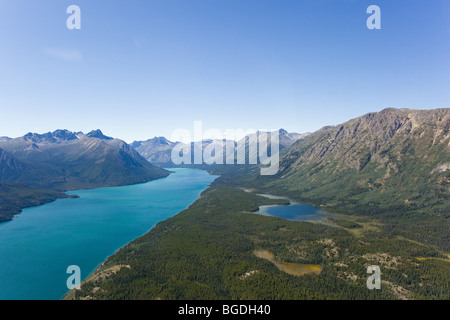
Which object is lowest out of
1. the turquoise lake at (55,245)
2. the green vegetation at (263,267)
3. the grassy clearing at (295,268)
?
the turquoise lake at (55,245)

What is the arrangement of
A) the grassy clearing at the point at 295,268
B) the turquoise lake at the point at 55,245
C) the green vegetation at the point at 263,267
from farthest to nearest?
1. the grassy clearing at the point at 295,268
2. the turquoise lake at the point at 55,245
3. the green vegetation at the point at 263,267

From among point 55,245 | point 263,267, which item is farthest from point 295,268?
point 55,245

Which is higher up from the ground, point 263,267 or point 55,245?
point 263,267

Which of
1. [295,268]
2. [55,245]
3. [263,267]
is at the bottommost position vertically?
[55,245]

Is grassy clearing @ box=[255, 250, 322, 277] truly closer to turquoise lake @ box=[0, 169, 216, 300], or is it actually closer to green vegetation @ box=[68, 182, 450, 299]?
green vegetation @ box=[68, 182, 450, 299]

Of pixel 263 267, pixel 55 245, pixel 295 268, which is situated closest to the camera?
pixel 263 267

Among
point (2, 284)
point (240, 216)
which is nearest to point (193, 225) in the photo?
point (240, 216)

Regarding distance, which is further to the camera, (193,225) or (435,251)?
(193,225)

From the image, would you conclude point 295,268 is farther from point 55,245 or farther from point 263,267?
point 55,245

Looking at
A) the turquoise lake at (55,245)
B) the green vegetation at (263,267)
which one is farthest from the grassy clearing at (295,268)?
the turquoise lake at (55,245)

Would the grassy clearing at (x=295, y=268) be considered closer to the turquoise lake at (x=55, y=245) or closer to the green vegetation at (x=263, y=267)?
the green vegetation at (x=263, y=267)
